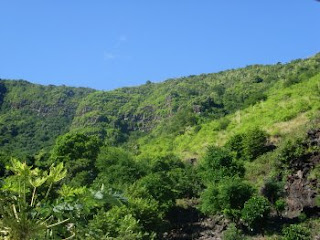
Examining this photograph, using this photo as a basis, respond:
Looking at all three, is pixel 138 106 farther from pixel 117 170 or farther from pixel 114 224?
pixel 114 224

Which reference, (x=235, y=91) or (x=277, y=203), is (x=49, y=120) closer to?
(x=235, y=91)

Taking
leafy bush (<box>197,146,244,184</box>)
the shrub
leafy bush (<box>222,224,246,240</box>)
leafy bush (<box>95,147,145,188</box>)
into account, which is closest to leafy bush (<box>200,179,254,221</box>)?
leafy bush (<box>222,224,246,240</box>)

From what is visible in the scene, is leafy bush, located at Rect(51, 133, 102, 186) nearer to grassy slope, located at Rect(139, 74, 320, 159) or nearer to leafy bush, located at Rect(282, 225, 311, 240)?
grassy slope, located at Rect(139, 74, 320, 159)

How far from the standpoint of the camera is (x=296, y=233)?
Result: 25578mm

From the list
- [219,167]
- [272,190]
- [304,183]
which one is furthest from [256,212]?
[219,167]

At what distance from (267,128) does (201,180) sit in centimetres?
950

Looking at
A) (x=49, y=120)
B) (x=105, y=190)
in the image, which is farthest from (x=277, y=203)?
(x=49, y=120)

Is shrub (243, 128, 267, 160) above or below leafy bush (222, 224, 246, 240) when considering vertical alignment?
above

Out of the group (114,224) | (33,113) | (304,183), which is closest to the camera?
(114,224)

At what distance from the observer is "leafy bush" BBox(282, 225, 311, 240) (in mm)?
25406

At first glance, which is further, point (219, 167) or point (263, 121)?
point (263, 121)

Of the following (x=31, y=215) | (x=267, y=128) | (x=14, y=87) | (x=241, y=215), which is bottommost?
(x=241, y=215)

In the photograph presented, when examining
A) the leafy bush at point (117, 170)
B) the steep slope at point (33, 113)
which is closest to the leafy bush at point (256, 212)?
the leafy bush at point (117, 170)

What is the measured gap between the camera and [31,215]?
164 inches
